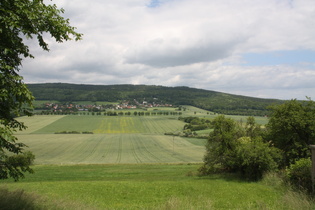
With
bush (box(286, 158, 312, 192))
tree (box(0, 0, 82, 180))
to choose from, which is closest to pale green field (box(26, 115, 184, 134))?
bush (box(286, 158, 312, 192))

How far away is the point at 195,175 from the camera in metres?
30.5

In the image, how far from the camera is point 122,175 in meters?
32.1

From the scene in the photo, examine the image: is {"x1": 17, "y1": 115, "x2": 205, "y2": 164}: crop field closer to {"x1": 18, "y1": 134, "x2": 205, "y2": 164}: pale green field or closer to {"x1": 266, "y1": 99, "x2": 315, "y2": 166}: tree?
{"x1": 18, "y1": 134, "x2": 205, "y2": 164}: pale green field

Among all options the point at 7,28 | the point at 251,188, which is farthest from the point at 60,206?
the point at 251,188

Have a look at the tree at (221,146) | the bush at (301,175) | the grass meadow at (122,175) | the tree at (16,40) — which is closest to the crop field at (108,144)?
the grass meadow at (122,175)

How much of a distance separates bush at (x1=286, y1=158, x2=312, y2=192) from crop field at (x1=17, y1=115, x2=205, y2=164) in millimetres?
37863

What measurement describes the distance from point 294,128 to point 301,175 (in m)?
11.9

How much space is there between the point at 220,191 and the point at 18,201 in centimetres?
1407

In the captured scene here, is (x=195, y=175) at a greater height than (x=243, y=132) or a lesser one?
lesser

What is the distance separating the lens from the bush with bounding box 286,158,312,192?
52.5 ft

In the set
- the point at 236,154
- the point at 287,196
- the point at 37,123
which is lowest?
the point at 37,123

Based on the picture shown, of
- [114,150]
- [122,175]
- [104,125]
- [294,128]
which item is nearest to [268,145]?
[294,128]

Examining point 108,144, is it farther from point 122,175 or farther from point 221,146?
point 221,146

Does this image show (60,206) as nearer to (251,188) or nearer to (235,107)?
(251,188)
